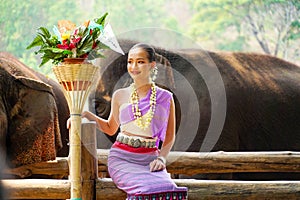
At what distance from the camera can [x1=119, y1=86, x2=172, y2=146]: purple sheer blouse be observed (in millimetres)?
2482

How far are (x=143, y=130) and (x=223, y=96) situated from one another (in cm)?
277

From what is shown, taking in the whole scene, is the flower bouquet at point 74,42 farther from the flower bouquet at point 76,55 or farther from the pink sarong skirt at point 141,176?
the pink sarong skirt at point 141,176

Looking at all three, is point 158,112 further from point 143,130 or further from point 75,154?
point 75,154

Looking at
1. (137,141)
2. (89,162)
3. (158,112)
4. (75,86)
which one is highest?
(75,86)

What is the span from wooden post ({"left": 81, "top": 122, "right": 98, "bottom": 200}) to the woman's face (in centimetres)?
42

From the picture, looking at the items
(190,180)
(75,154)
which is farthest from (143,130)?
(190,180)

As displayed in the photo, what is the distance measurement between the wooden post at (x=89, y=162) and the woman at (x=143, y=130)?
9.9 inches

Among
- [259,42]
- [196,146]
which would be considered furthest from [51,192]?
[259,42]

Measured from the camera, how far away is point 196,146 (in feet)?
16.5

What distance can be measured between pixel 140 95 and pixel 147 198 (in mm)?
408

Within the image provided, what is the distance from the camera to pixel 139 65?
247cm

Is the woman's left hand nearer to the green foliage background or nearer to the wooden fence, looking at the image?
the wooden fence

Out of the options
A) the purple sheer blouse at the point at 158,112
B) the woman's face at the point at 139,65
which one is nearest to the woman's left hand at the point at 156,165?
the purple sheer blouse at the point at 158,112

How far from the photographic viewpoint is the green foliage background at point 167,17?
10312 mm
